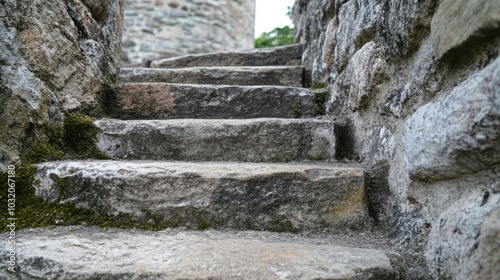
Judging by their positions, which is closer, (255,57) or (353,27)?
(353,27)

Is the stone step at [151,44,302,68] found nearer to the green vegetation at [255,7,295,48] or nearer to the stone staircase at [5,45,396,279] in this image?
the stone staircase at [5,45,396,279]

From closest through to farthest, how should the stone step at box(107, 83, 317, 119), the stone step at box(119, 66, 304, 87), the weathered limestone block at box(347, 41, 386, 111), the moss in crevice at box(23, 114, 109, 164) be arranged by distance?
the weathered limestone block at box(347, 41, 386, 111) → the moss in crevice at box(23, 114, 109, 164) → the stone step at box(107, 83, 317, 119) → the stone step at box(119, 66, 304, 87)

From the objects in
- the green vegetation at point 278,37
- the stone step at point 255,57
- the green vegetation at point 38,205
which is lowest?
the green vegetation at point 38,205

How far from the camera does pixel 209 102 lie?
5.75 feet

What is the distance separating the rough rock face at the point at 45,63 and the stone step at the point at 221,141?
8.4 inches

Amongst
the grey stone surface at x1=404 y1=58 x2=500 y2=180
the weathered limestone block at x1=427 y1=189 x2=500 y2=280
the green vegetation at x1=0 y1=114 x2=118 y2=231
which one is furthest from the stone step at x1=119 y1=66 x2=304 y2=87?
the weathered limestone block at x1=427 y1=189 x2=500 y2=280

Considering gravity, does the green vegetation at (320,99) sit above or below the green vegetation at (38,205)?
above

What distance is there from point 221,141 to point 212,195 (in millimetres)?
358

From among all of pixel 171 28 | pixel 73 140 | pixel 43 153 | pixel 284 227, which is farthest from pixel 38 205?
pixel 171 28

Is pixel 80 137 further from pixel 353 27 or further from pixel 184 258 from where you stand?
pixel 353 27

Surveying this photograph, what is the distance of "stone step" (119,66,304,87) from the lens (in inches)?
85.0

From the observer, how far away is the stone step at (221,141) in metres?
1.42

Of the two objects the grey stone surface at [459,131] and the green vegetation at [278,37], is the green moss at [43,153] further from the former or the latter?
the green vegetation at [278,37]

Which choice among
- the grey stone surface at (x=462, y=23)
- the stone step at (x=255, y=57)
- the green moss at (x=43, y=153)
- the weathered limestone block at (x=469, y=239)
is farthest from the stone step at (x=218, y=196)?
the stone step at (x=255, y=57)
